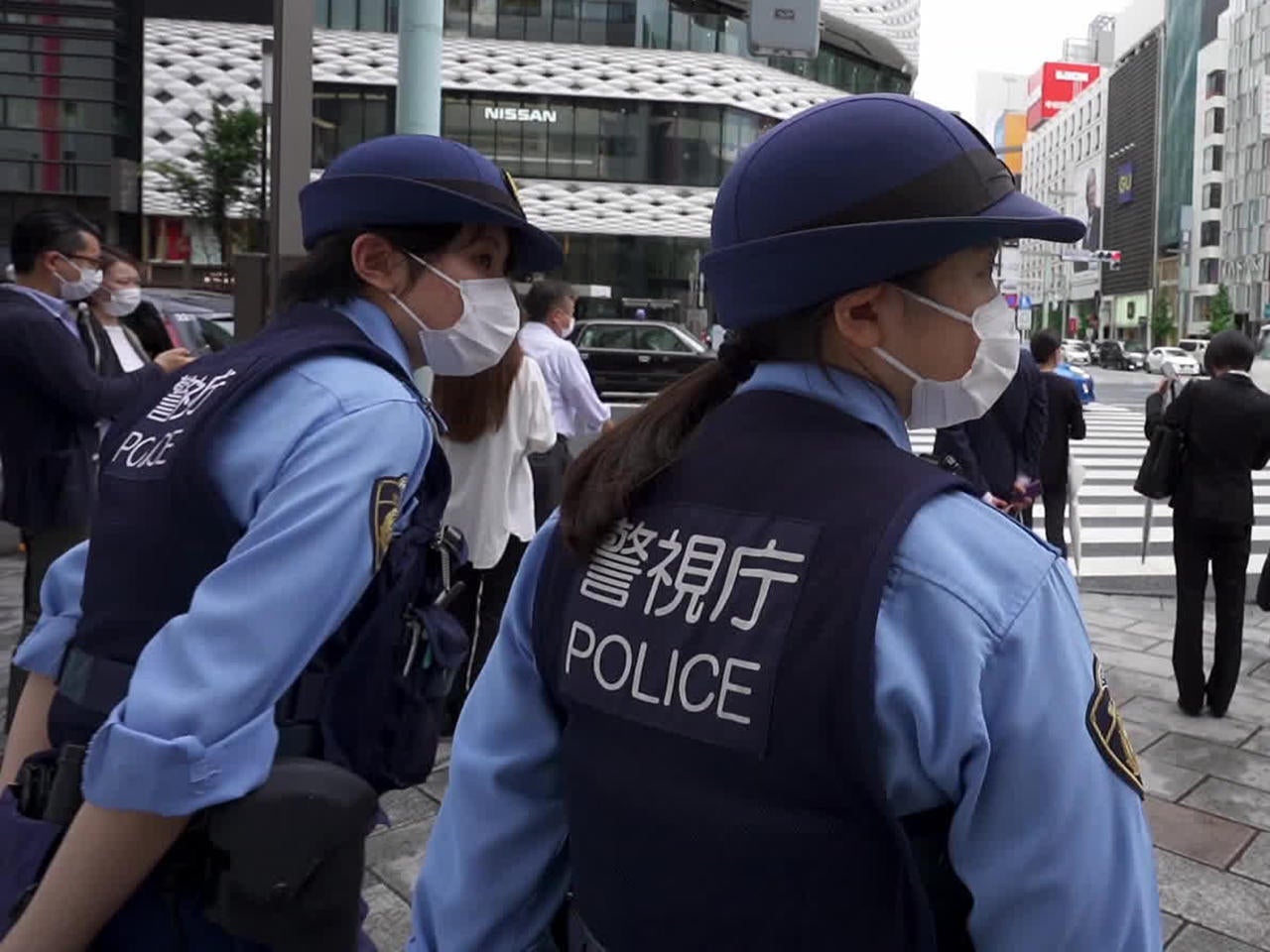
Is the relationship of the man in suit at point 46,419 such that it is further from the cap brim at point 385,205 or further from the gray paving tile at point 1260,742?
the gray paving tile at point 1260,742

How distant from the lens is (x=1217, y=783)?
4531 mm

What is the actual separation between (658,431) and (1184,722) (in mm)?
Result: 4769

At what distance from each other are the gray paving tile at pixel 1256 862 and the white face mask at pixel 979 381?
2988mm

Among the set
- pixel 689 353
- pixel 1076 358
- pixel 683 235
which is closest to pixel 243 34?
pixel 683 235

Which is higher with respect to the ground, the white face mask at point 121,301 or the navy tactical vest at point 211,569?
the white face mask at point 121,301

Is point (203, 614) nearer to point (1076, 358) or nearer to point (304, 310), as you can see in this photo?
point (304, 310)

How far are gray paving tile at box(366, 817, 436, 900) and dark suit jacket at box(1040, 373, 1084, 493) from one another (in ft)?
17.3

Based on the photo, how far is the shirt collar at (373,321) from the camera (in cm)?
179

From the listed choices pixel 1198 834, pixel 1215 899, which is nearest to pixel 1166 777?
pixel 1198 834

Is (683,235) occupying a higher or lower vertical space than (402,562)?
higher

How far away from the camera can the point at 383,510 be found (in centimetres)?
146

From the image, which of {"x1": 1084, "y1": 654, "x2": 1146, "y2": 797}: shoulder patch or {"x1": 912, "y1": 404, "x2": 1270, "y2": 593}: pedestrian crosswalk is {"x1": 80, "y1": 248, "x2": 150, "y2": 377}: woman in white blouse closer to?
{"x1": 912, "y1": 404, "x2": 1270, "y2": 593}: pedestrian crosswalk

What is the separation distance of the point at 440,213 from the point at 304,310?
0.85 feet

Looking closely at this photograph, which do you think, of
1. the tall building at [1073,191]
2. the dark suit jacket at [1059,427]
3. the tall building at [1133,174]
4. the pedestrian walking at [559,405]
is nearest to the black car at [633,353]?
the dark suit jacket at [1059,427]
